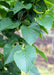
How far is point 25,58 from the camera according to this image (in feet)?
1.79

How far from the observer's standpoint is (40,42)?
593cm

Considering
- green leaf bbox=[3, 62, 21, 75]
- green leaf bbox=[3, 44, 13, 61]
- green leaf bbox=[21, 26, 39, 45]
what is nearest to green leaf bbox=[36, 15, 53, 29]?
green leaf bbox=[21, 26, 39, 45]

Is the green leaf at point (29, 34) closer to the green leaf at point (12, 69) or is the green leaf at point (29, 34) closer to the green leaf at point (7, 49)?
the green leaf at point (7, 49)

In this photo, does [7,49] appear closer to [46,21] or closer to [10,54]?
[10,54]

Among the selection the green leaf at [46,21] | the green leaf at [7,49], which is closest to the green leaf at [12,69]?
the green leaf at [7,49]

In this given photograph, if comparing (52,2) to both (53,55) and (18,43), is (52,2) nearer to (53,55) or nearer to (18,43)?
(18,43)

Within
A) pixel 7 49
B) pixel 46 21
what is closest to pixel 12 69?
pixel 7 49

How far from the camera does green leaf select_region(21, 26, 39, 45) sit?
21.8 inches

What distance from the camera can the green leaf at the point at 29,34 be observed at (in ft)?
1.82

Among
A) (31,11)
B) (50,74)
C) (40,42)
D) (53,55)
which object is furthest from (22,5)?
(40,42)

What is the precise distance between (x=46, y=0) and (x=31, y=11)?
83mm

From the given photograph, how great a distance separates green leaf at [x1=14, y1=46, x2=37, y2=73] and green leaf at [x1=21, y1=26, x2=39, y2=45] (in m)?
0.05

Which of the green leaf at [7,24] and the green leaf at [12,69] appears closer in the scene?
the green leaf at [7,24]

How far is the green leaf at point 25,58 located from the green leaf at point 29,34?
0.05 meters
